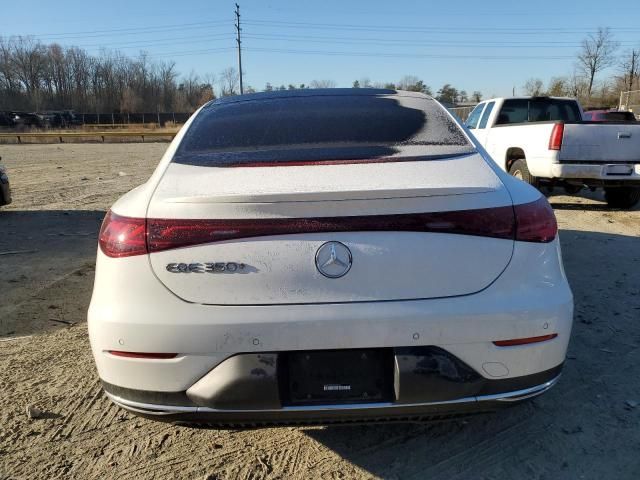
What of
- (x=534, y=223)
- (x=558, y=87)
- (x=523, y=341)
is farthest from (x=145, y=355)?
(x=558, y=87)

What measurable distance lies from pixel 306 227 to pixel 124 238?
0.70 meters

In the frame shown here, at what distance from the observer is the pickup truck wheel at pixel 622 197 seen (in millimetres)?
8188

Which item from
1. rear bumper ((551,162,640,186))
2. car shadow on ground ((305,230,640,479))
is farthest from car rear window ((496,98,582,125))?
car shadow on ground ((305,230,640,479))

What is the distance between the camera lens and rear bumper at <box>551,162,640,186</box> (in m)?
7.46

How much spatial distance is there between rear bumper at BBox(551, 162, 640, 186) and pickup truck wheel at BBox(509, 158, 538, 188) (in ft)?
1.54

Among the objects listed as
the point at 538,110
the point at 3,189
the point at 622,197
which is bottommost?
the point at 622,197

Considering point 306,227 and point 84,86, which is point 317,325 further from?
point 84,86

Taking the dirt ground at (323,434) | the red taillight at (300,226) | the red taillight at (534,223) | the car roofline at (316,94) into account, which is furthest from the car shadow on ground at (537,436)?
the car roofline at (316,94)

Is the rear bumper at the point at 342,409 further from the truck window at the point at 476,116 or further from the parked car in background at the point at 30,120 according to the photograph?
the parked car in background at the point at 30,120

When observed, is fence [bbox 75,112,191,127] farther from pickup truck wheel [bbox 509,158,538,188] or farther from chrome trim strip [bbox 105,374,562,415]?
chrome trim strip [bbox 105,374,562,415]

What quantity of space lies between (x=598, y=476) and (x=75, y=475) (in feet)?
7.53

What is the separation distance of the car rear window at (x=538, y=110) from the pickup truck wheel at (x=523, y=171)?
5.12ft

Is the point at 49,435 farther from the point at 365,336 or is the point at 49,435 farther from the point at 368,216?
the point at 368,216

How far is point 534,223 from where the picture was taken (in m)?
1.92
